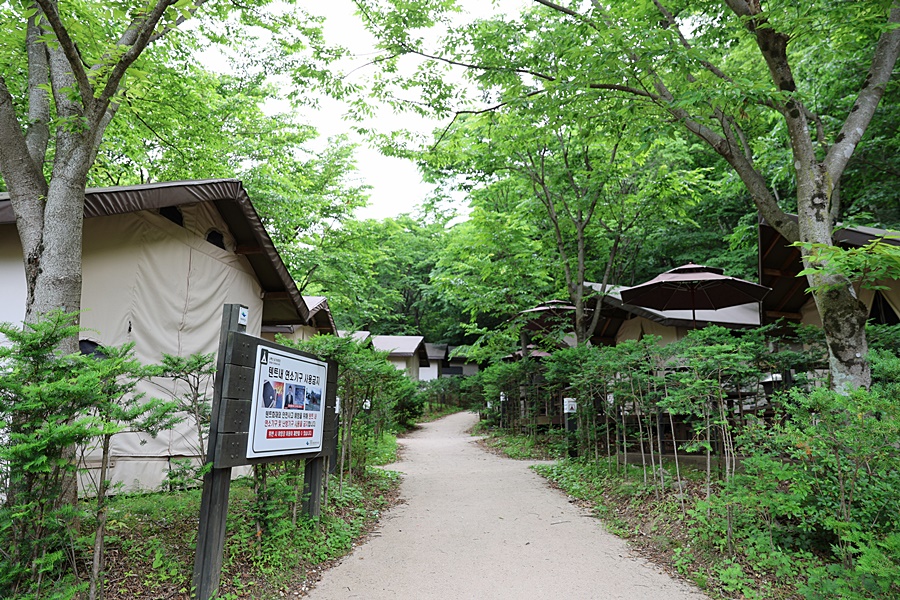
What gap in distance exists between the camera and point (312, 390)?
5.25m

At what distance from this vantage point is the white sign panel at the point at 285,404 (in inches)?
169

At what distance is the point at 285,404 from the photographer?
473 centimetres

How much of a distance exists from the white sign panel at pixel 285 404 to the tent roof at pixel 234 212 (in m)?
2.41

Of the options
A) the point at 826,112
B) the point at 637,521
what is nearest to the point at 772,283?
the point at 826,112

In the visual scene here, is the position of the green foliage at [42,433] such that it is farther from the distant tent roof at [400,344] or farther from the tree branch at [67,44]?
the distant tent roof at [400,344]

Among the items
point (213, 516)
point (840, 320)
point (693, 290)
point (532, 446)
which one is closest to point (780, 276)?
point (693, 290)

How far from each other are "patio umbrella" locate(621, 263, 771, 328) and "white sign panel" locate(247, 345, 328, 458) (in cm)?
615

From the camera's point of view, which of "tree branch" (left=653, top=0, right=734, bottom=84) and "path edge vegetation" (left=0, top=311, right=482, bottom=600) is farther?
"tree branch" (left=653, top=0, right=734, bottom=84)

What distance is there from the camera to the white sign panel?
14.1 ft

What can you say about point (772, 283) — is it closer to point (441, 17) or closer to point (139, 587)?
point (441, 17)

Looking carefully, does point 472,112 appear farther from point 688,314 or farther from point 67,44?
point 688,314

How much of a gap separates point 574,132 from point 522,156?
1.17 meters

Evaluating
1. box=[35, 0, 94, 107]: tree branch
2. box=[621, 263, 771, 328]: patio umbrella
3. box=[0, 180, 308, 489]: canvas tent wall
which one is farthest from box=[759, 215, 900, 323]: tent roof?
box=[35, 0, 94, 107]: tree branch

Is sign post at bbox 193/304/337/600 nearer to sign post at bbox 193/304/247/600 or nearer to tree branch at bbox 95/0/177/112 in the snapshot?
sign post at bbox 193/304/247/600
